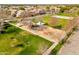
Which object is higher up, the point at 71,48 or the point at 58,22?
the point at 58,22

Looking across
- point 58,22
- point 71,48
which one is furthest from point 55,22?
point 71,48

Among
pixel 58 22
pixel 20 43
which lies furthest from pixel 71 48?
pixel 20 43

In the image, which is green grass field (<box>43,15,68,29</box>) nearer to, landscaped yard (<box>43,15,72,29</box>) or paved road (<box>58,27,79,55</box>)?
landscaped yard (<box>43,15,72,29</box>)

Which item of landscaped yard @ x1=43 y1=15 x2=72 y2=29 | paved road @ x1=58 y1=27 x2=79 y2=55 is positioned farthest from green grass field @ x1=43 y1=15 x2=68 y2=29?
paved road @ x1=58 y1=27 x2=79 y2=55

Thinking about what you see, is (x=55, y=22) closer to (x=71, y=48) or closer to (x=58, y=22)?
(x=58, y=22)

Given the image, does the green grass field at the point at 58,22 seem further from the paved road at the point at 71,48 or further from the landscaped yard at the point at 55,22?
the paved road at the point at 71,48

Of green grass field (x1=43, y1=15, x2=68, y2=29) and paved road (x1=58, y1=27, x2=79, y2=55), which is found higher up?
green grass field (x1=43, y1=15, x2=68, y2=29)

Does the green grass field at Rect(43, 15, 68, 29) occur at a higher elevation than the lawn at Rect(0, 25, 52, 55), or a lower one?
higher

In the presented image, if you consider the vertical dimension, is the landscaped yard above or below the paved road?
above
